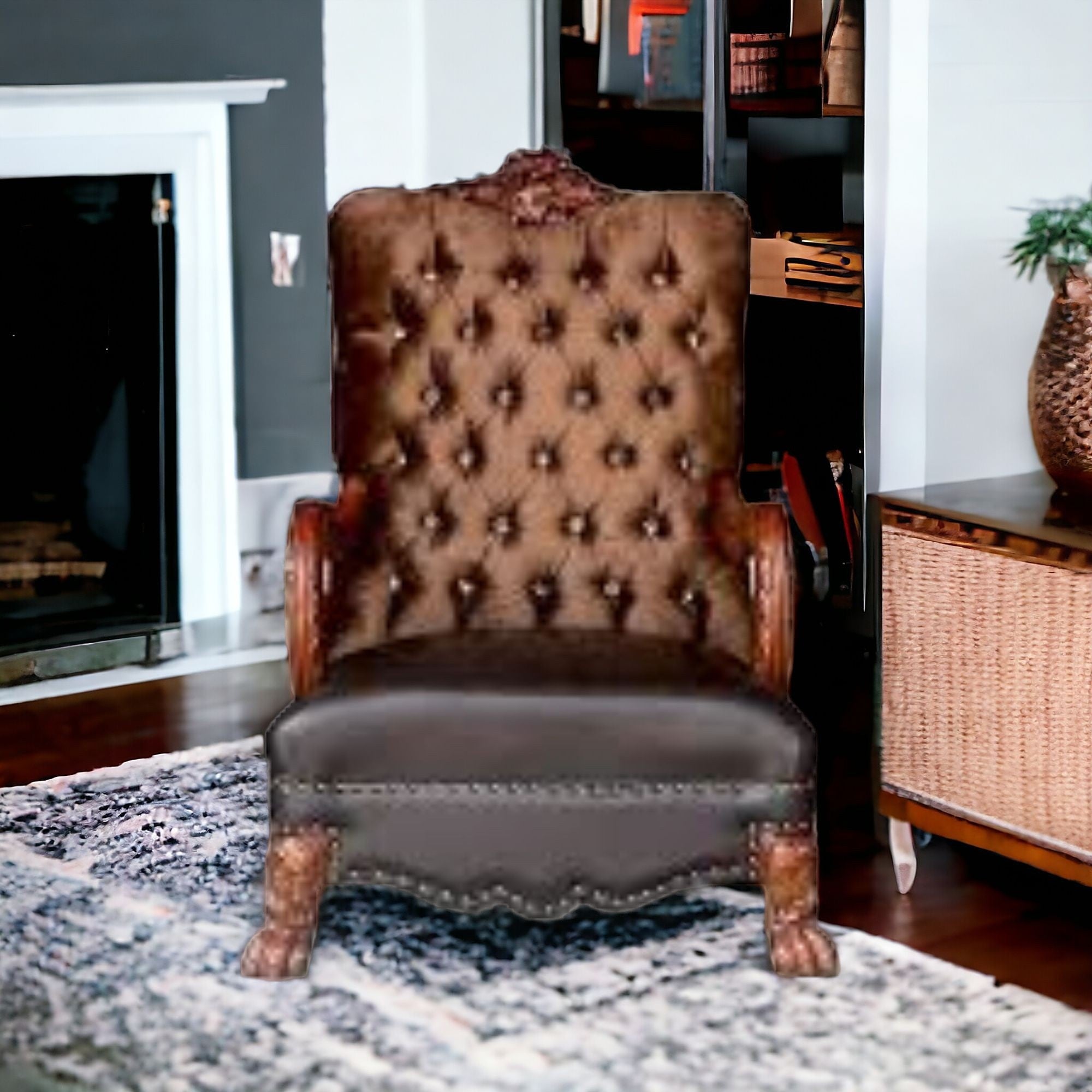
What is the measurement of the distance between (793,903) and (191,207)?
2769 millimetres

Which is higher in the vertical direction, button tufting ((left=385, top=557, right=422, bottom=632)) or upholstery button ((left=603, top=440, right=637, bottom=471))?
upholstery button ((left=603, top=440, right=637, bottom=471))

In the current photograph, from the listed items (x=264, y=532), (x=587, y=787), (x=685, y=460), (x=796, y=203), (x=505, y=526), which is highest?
(x=796, y=203)

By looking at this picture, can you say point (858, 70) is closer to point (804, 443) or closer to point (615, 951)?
point (804, 443)

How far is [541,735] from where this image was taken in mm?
2436

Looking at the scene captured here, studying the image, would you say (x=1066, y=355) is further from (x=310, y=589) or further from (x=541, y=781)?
(x=310, y=589)

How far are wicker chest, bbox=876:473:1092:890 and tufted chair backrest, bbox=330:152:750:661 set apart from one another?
361 millimetres

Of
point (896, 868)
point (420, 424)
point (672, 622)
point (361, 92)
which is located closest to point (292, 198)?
point (361, 92)

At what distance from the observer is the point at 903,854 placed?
115 inches

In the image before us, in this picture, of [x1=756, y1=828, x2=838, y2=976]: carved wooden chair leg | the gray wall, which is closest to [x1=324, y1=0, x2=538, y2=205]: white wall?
the gray wall

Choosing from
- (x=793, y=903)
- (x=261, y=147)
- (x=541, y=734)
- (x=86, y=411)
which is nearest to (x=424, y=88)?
(x=261, y=147)

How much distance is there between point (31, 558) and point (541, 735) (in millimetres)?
2416

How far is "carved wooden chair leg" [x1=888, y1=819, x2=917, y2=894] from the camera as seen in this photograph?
2.92 meters

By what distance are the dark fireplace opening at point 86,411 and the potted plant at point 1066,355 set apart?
8.03ft

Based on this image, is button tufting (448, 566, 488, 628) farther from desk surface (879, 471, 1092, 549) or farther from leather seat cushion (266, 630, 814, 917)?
desk surface (879, 471, 1092, 549)
